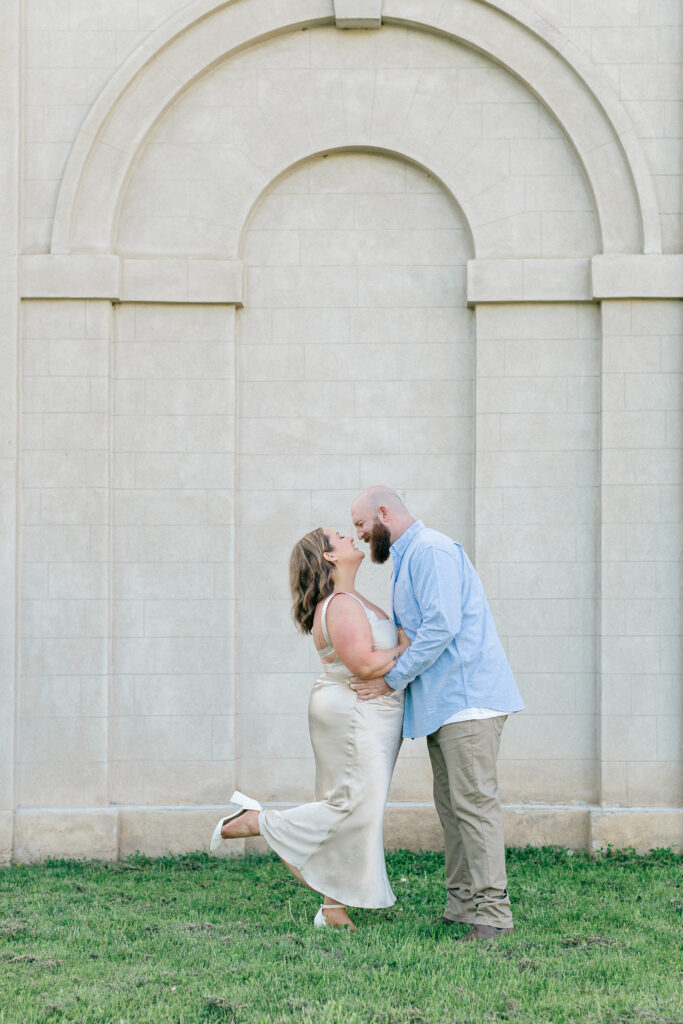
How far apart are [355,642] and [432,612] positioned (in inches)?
16.2

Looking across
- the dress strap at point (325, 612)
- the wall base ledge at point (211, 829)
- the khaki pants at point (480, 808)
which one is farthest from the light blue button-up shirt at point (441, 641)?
the wall base ledge at point (211, 829)

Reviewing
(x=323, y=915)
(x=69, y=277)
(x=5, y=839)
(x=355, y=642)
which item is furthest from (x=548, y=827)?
(x=69, y=277)

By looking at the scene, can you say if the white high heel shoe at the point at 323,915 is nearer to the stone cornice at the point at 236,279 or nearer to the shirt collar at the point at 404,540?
the shirt collar at the point at 404,540

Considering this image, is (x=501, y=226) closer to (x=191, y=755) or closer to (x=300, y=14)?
(x=300, y=14)

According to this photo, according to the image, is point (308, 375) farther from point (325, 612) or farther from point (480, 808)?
point (480, 808)

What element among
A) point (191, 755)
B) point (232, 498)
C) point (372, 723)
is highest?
point (232, 498)

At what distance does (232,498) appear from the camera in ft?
23.8

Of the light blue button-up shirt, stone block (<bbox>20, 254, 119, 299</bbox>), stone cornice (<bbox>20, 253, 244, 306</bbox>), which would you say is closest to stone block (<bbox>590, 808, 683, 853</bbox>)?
the light blue button-up shirt

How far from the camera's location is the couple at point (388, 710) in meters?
5.27

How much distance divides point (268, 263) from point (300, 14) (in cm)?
168

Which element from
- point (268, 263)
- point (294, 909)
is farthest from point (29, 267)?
point (294, 909)

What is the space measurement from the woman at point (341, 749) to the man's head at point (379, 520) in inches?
4.6

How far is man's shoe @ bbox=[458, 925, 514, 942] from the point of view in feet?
17.1

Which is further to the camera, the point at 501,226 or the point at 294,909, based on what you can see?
the point at 501,226
